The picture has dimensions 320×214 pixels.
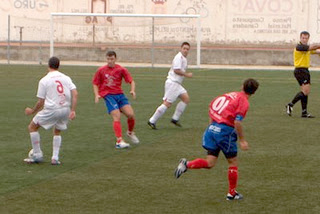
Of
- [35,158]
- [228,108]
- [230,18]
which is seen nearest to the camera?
[228,108]

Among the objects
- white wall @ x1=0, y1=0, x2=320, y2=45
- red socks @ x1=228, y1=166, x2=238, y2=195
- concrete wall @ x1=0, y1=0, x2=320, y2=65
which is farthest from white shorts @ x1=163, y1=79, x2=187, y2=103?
white wall @ x1=0, y1=0, x2=320, y2=45

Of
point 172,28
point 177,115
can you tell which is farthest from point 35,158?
point 172,28

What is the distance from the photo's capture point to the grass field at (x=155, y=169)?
11.0 meters

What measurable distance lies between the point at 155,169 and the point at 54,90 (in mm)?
1947

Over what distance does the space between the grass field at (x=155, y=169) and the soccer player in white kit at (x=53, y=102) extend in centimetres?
40

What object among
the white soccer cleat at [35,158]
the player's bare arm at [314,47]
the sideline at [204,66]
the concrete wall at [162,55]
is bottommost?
the sideline at [204,66]

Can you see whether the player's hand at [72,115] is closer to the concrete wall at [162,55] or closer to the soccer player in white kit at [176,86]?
the soccer player in white kit at [176,86]

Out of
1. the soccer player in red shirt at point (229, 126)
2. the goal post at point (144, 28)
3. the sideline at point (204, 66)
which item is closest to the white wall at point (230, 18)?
the goal post at point (144, 28)

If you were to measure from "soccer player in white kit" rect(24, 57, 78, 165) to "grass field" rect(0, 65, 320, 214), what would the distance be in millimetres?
398

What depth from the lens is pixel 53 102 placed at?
13.7 metres

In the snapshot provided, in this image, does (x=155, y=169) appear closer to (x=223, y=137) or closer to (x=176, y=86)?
(x=223, y=137)

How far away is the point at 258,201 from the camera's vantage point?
1125cm

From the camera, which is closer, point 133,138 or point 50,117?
point 50,117

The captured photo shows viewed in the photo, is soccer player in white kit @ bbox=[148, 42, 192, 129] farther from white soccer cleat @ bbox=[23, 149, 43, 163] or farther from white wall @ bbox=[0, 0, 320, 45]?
white wall @ bbox=[0, 0, 320, 45]
